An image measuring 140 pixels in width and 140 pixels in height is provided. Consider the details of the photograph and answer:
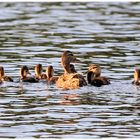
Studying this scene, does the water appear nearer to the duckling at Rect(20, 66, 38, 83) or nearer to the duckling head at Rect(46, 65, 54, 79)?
the duckling at Rect(20, 66, 38, 83)

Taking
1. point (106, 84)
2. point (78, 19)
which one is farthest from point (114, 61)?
point (78, 19)

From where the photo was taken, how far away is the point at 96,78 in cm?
1844

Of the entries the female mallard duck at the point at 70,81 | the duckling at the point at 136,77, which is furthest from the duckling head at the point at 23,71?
the duckling at the point at 136,77

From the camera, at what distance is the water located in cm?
1428

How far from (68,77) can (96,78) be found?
2.07 ft

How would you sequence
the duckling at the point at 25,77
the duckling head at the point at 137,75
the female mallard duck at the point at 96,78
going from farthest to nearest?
the duckling at the point at 25,77 < the duckling head at the point at 137,75 < the female mallard duck at the point at 96,78

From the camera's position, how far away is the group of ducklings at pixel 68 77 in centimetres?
1833

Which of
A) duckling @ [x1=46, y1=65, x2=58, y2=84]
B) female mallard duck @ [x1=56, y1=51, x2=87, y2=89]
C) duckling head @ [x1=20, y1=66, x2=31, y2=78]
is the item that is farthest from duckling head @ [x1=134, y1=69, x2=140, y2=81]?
duckling head @ [x1=20, y1=66, x2=31, y2=78]

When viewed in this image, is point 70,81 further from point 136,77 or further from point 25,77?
point 136,77

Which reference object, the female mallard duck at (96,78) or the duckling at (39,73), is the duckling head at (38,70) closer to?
the duckling at (39,73)

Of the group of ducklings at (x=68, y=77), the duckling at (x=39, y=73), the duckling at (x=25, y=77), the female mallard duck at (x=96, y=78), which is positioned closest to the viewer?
the female mallard duck at (x=96, y=78)

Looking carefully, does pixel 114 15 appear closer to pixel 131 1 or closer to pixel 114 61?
pixel 131 1

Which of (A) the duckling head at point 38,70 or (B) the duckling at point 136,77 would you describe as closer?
(B) the duckling at point 136,77

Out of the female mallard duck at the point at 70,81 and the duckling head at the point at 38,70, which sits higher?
the duckling head at the point at 38,70
